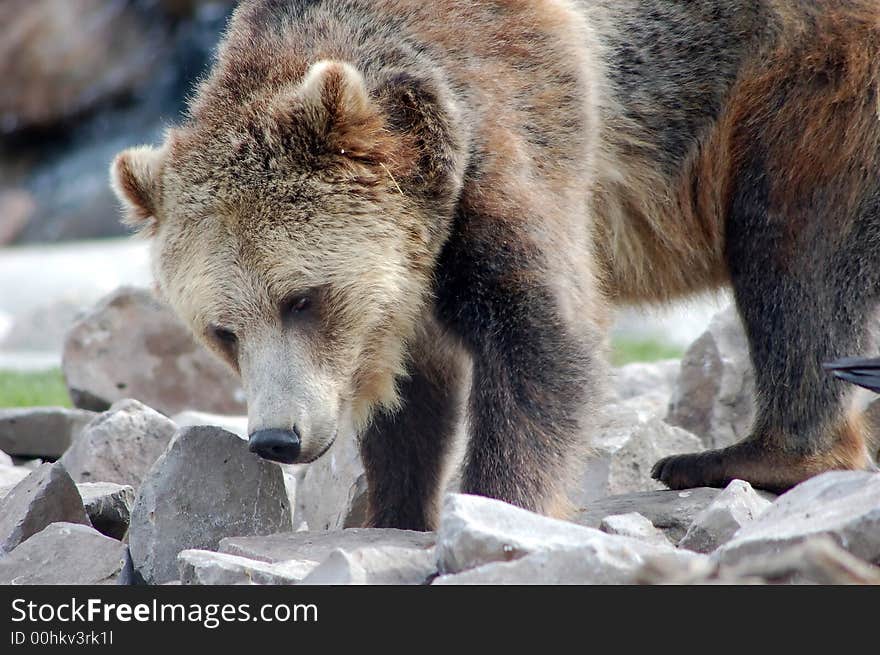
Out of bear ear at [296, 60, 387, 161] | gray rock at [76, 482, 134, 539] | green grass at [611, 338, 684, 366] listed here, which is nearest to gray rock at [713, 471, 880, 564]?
bear ear at [296, 60, 387, 161]

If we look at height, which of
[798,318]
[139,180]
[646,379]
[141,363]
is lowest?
[646,379]

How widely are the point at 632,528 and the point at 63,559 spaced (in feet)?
6.27

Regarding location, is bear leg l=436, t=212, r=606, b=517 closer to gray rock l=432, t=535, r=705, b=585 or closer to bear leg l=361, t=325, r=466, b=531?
bear leg l=361, t=325, r=466, b=531

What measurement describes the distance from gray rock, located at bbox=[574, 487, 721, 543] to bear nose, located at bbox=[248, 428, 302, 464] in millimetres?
1061

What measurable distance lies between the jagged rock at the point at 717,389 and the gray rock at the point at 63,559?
10.8 ft

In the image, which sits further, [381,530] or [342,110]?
[381,530]

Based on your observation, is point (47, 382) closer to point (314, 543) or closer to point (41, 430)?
point (41, 430)

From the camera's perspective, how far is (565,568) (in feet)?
9.94

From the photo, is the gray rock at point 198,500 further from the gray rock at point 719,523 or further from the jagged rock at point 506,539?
the gray rock at point 719,523

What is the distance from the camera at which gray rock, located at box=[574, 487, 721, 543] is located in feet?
14.9

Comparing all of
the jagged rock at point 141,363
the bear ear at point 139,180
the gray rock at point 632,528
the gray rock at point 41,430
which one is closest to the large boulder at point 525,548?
the gray rock at point 632,528

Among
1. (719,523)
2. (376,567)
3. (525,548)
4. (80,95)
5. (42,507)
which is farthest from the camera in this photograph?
(80,95)

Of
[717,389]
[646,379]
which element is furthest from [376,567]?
[646,379]
